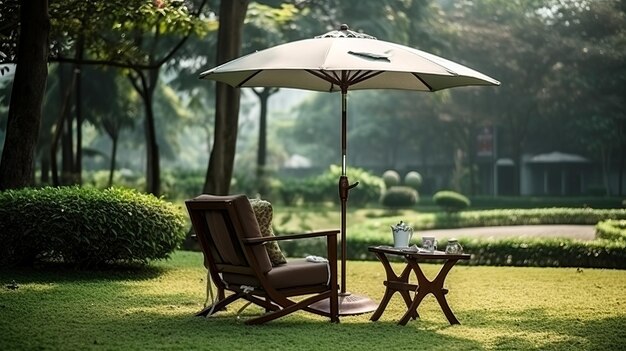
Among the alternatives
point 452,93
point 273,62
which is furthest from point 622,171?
point 273,62

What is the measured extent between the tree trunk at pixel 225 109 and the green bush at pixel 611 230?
5.86m

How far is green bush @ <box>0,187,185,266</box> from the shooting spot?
9641 millimetres

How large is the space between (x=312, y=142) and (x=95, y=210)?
34.4m

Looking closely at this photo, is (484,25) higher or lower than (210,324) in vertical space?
higher

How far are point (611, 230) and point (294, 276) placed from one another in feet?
30.5

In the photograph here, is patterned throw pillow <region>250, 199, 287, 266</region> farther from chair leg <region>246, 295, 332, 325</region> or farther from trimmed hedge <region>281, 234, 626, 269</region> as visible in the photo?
trimmed hedge <region>281, 234, 626, 269</region>

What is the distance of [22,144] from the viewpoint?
35.7ft

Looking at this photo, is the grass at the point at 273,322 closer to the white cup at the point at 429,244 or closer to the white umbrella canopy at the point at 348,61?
the white cup at the point at 429,244

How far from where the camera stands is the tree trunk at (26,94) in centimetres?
1084

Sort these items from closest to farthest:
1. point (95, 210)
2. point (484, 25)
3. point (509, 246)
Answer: point (95, 210) → point (509, 246) → point (484, 25)

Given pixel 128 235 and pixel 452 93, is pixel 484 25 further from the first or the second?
pixel 128 235

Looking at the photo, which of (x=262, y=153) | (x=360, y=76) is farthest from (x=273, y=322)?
(x=262, y=153)

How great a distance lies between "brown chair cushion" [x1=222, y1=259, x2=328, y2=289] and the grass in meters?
0.31

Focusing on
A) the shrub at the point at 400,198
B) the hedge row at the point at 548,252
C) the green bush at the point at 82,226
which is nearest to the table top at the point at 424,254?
the green bush at the point at 82,226
